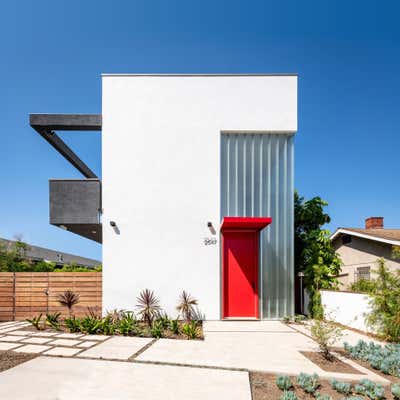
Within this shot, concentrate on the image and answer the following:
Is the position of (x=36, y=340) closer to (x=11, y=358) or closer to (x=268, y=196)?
(x=11, y=358)

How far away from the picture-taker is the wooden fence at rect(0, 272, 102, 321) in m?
8.48

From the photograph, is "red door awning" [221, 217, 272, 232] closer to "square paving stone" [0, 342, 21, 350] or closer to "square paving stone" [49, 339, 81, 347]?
"square paving stone" [49, 339, 81, 347]

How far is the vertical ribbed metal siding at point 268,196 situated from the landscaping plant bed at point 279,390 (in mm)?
4375

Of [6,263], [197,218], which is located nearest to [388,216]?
[197,218]

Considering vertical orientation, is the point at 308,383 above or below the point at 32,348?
above

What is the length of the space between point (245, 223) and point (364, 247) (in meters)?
8.46

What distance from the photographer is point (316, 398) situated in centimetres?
320

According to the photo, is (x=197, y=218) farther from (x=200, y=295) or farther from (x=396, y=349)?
(x=396, y=349)

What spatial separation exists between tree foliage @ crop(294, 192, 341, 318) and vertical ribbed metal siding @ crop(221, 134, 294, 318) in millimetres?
841

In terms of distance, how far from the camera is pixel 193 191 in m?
8.33

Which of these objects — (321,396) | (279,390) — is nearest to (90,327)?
(279,390)

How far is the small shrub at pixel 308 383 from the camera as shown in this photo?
3.39m

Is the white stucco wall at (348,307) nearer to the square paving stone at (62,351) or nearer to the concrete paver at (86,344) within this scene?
the concrete paver at (86,344)

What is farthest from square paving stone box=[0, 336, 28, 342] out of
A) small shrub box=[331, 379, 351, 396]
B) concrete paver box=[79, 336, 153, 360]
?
small shrub box=[331, 379, 351, 396]
